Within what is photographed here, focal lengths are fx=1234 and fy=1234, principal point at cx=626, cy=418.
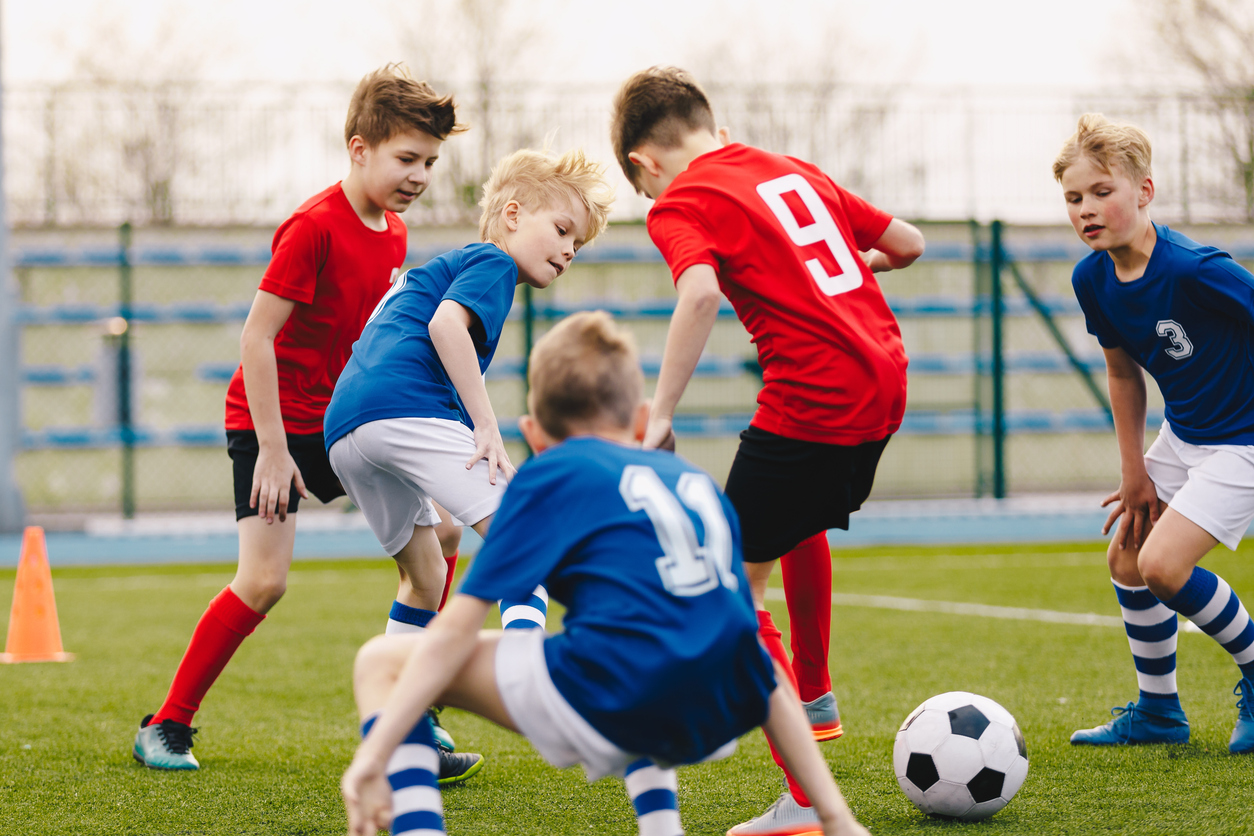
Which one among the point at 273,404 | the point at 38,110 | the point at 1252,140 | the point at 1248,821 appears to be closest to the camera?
the point at 1248,821

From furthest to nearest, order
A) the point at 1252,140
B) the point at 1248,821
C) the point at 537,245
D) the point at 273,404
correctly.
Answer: the point at 1252,140 → the point at 273,404 → the point at 537,245 → the point at 1248,821

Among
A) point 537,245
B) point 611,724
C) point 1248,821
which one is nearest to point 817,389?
point 537,245

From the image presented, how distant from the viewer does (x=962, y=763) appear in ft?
9.35

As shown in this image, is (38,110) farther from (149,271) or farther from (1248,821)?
(1248,821)

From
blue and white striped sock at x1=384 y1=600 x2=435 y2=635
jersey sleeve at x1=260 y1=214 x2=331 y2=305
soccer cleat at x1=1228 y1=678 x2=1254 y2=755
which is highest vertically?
jersey sleeve at x1=260 y1=214 x2=331 y2=305

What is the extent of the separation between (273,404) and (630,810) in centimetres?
145

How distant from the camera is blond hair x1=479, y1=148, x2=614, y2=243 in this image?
3.15m

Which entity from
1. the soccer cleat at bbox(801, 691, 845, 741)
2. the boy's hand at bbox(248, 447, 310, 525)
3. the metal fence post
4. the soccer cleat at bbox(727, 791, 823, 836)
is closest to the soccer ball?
the soccer cleat at bbox(801, 691, 845, 741)

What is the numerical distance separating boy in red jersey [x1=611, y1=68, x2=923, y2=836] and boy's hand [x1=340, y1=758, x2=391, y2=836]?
1.08 metres

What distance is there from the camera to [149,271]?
42.1 feet

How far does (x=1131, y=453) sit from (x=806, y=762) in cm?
197

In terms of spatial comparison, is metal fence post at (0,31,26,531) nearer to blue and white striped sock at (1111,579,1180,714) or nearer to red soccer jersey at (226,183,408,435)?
red soccer jersey at (226,183,408,435)

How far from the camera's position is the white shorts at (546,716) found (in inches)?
78.4

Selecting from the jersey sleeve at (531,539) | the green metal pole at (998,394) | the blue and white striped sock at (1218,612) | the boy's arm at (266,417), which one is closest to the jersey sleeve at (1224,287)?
the blue and white striped sock at (1218,612)
